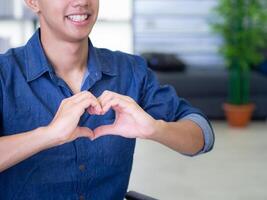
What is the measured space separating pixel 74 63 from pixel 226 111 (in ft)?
11.7

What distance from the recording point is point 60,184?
1390 mm

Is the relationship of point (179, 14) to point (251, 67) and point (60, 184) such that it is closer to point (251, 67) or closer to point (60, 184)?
point (251, 67)

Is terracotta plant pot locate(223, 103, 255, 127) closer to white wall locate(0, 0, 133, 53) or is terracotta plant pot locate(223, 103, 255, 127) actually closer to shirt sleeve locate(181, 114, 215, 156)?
white wall locate(0, 0, 133, 53)

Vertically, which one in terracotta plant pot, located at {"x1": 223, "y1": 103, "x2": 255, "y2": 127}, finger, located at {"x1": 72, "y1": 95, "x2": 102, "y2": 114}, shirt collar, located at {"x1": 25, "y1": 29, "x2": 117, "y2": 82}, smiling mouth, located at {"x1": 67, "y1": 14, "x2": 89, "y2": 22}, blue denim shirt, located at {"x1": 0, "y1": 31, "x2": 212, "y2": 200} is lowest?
terracotta plant pot, located at {"x1": 223, "y1": 103, "x2": 255, "y2": 127}

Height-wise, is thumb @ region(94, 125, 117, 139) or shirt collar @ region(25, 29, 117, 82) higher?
shirt collar @ region(25, 29, 117, 82)

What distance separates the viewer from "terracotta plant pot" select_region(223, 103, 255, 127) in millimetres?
4680

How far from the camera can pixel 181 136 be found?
1418 millimetres

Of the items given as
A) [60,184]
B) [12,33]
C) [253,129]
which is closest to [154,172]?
[253,129]

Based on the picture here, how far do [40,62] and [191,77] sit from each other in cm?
355

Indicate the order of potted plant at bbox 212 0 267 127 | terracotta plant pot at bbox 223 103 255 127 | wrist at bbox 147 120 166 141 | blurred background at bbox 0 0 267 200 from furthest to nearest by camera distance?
terracotta plant pot at bbox 223 103 255 127 → potted plant at bbox 212 0 267 127 → blurred background at bbox 0 0 267 200 → wrist at bbox 147 120 166 141

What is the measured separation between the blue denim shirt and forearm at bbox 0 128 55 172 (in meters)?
0.16

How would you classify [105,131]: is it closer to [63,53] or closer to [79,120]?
[79,120]

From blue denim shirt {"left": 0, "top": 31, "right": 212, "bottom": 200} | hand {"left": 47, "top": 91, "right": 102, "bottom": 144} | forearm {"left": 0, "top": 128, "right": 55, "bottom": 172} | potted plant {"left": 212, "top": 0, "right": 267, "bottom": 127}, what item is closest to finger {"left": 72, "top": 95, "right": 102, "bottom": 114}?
hand {"left": 47, "top": 91, "right": 102, "bottom": 144}

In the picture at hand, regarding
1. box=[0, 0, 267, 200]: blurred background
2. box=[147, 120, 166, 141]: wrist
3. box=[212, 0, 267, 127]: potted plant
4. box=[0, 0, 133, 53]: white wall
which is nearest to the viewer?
box=[147, 120, 166, 141]: wrist
